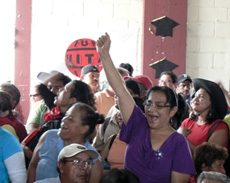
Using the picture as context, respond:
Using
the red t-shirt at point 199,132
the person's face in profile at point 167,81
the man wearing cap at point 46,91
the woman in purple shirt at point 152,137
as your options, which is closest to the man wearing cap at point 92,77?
the person's face in profile at point 167,81

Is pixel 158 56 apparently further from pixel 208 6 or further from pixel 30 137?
pixel 30 137

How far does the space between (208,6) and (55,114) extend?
384cm

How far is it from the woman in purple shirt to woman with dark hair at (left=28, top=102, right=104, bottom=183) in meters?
0.32

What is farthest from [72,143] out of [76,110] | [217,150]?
[217,150]

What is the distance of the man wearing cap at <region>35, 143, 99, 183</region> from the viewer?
287 cm

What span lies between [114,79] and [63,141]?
0.61 m

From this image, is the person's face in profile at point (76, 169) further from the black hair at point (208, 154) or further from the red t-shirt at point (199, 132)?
the red t-shirt at point (199, 132)

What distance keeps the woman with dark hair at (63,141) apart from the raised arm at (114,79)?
414mm

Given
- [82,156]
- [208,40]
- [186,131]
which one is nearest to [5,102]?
[82,156]

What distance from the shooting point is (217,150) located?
323 cm

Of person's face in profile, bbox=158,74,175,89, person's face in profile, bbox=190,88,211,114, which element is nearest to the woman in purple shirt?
person's face in profile, bbox=190,88,211,114

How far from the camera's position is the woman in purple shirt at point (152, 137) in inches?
113

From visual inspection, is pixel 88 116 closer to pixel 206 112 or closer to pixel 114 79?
pixel 114 79

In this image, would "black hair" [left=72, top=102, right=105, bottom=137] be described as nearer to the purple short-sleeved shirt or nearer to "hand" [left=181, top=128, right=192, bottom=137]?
the purple short-sleeved shirt
